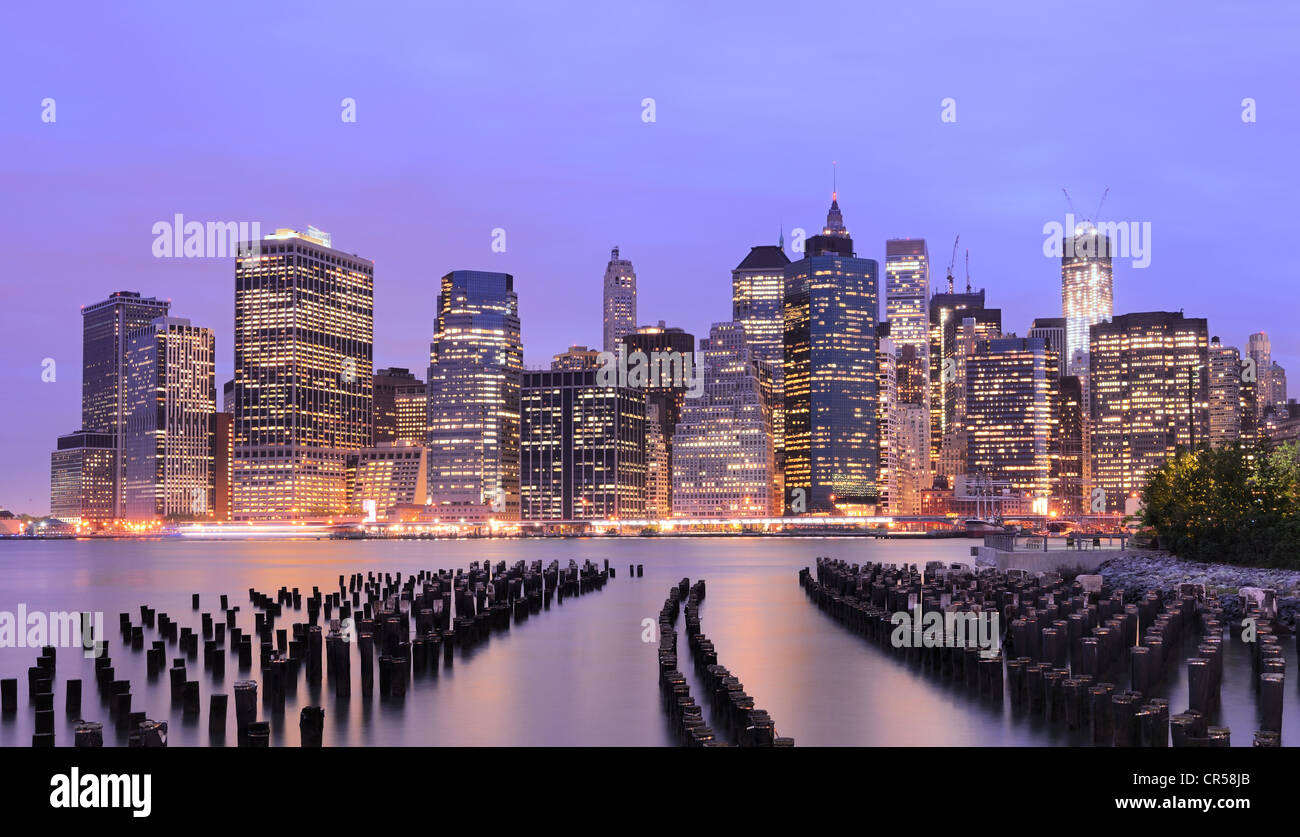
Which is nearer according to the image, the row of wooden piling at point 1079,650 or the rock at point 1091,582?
the row of wooden piling at point 1079,650

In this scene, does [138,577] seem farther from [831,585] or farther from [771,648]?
[771,648]

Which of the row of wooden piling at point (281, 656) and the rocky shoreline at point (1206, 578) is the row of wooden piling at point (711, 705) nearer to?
the row of wooden piling at point (281, 656)

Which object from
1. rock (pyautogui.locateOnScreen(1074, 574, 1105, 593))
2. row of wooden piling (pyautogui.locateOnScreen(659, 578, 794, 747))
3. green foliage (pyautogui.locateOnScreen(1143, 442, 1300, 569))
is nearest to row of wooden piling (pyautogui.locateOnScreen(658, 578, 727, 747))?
row of wooden piling (pyautogui.locateOnScreen(659, 578, 794, 747))

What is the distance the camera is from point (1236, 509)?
61.4m

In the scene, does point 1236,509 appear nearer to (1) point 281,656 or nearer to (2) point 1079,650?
(2) point 1079,650

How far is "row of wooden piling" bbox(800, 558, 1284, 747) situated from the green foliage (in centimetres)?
855

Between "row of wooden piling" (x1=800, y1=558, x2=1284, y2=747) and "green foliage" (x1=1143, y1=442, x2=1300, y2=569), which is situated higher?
"green foliage" (x1=1143, y1=442, x2=1300, y2=569)

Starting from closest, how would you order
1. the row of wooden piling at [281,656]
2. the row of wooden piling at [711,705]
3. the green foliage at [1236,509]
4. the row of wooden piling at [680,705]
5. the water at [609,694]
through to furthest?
the row of wooden piling at [680,705] → the row of wooden piling at [711,705] → the row of wooden piling at [281,656] → the water at [609,694] → the green foliage at [1236,509]

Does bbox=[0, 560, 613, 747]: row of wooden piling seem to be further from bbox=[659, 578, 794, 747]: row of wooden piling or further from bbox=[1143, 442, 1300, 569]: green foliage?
bbox=[1143, 442, 1300, 569]: green foliage

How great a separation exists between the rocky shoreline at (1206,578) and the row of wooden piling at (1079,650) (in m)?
2.03

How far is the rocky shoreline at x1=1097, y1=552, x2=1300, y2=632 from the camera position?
152 ft

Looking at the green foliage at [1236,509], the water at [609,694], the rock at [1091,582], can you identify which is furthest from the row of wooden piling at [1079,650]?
the green foliage at [1236,509]

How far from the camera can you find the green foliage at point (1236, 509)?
57094 millimetres
